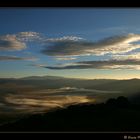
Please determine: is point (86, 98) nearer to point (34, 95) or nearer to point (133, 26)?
point (34, 95)

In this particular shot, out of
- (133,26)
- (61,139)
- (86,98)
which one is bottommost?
(61,139)

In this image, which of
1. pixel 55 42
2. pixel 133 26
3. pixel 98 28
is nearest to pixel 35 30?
pixel 55 42

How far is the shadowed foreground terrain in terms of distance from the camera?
6.49 ft

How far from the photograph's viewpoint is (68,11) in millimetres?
2006

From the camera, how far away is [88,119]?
1986mm

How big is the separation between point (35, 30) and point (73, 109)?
357mm

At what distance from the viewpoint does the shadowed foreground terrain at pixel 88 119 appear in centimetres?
198

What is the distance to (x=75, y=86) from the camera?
6.57 feet

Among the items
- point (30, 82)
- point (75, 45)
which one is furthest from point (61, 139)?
point (75, 45)

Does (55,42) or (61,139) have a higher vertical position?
(55,42)

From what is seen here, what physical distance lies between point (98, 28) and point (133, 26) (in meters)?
0.14
